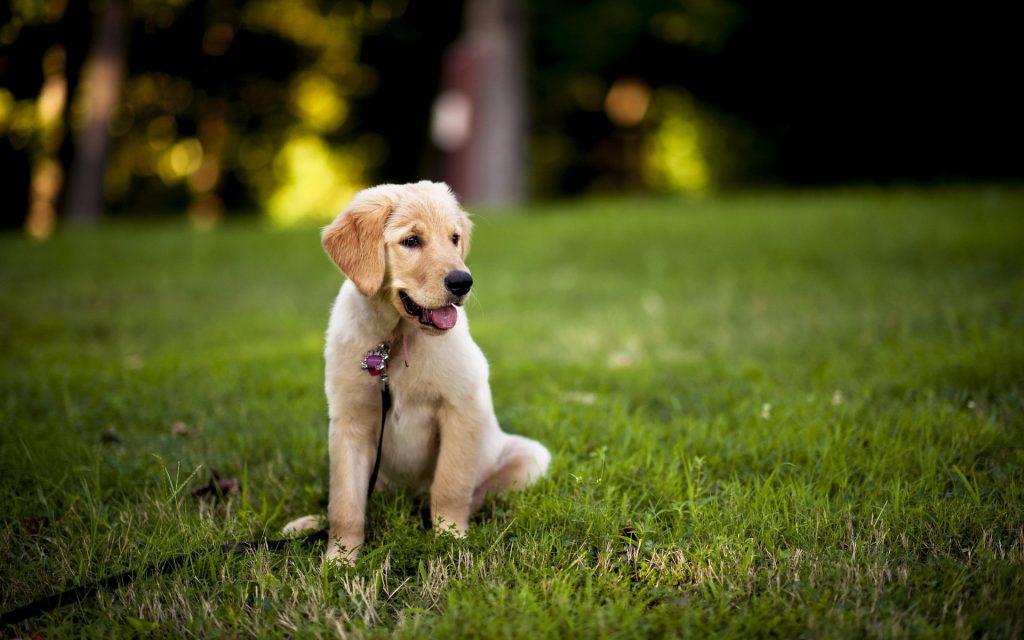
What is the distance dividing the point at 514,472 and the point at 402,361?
679 millimetres

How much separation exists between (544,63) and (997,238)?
14.1m

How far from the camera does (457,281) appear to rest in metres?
2.71

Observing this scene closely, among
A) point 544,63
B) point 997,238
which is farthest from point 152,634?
point 544,63

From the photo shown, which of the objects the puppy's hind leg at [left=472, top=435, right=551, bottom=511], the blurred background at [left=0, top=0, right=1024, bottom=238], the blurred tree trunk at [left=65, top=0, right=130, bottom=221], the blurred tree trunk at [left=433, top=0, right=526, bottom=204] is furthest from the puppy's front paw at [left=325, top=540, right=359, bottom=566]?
the blurred tree trunk at [left=65, top=0, right=130, bottom=221]

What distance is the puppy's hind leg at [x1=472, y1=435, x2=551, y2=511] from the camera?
10.3 ft

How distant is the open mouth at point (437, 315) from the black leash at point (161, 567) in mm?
252

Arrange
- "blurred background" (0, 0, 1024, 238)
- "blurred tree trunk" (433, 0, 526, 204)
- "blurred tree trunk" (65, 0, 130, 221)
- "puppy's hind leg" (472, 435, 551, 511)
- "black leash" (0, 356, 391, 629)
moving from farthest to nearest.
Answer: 1. "blurred background" (0, 0, 1024, 238)
2. "blurred tree trunk" (65, 0, 130, 221)
3. "blurred tree trunk" (433, 0, 526, 204)
4. "puppy's hind leg" (472, 435, 551, 511)
5. "black leash" (0, 356, 391, 629)

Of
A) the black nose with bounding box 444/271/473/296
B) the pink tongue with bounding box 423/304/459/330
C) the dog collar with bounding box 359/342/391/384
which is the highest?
the black nose with bounding box 444/271/473/296

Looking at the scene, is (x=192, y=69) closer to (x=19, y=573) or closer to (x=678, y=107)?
(x=678, y=107)

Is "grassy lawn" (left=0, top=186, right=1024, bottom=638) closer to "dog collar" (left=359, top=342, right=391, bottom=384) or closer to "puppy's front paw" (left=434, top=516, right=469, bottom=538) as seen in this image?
"puppy's front paw" (left=434, top=516, right=469, bottom=538)

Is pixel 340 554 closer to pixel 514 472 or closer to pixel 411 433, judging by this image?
pixel 411 433

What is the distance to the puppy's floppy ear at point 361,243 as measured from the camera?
2.81 m

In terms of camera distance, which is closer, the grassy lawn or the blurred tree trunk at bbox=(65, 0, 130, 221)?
the grassy lawn

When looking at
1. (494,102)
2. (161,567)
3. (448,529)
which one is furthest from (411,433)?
(494,102)
